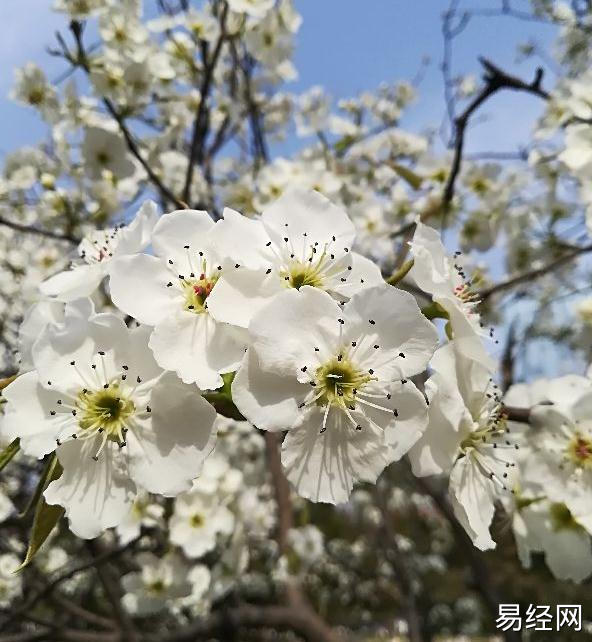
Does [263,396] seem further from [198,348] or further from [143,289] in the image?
[143,289]

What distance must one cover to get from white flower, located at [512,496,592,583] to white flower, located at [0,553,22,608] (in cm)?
241

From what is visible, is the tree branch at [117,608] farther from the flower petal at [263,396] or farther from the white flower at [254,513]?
the flower petal at [263,396]

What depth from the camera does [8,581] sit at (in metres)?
2.99

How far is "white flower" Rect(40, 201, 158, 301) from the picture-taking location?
96 cm

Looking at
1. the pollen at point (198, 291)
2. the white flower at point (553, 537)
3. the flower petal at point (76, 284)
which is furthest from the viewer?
the white flower at point (553, 537)

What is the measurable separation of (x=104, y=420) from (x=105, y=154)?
193 centimetres

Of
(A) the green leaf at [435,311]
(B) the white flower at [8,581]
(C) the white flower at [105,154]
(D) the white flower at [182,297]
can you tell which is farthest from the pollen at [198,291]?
(B) the white flower at [8,581]

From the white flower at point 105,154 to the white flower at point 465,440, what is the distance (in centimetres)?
195

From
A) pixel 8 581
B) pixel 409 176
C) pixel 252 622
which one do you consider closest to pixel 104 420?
pixel 409 176

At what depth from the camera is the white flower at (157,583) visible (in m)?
2.10

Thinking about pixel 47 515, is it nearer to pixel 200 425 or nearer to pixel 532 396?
pixel 200 425

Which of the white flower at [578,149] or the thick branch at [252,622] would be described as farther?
the thick branch at [252,622]

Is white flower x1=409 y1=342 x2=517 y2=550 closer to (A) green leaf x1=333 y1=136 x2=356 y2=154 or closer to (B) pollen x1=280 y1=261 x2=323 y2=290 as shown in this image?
(B) pollen x1=280 y1=261 x2=323 y2=290

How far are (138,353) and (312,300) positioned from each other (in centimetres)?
24
